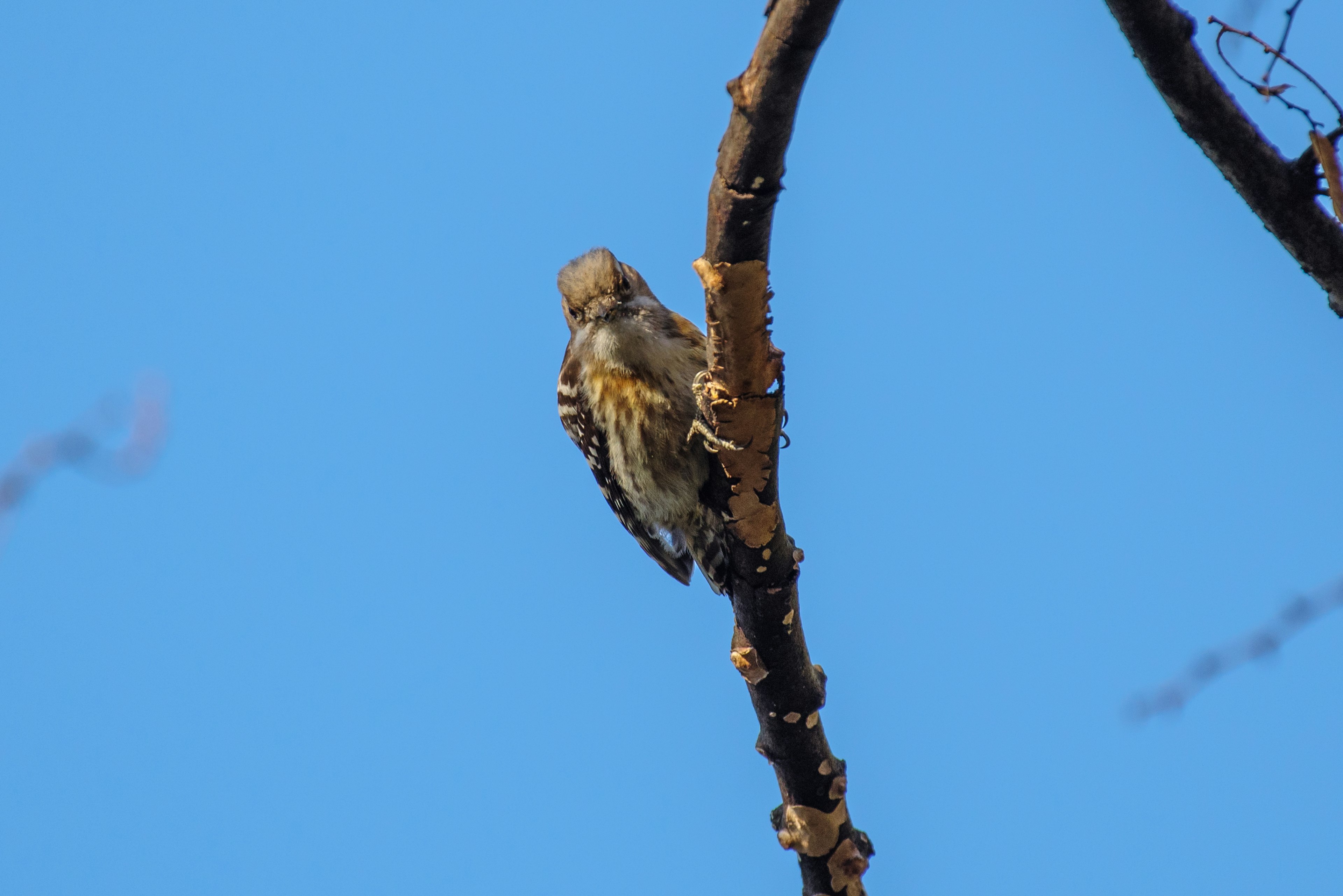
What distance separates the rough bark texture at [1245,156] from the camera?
2936 millimetres

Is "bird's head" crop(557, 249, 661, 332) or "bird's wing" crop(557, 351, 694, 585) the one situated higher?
"bird's head" crop(557, 249, 661, 332)

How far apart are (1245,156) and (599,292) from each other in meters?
2.56

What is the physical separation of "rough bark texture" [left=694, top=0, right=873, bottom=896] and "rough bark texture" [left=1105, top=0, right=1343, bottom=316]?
0.89 metres

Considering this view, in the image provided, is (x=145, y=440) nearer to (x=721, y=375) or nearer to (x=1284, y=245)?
(x=721, y=375)

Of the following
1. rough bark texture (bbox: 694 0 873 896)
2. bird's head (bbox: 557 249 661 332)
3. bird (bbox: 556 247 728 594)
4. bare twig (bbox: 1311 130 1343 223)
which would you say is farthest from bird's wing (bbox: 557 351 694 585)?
bare twig (bbox: 1311 130 1343 223)

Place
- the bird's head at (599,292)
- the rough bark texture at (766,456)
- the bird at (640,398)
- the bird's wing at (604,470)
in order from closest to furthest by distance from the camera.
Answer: the rough bark texture at (766,456), the bird at (640,398), the bird's head at (599,292), the bird's wing at (604,470)

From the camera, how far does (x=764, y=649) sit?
411 centimetres

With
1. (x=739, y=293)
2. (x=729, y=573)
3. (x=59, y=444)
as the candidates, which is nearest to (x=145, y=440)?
(x=59, y=444)

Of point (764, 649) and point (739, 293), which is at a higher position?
point (739, 293)

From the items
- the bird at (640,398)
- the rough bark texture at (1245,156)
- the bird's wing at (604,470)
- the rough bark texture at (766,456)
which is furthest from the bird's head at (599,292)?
the rough bark texture at (1245,156)

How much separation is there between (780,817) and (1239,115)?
9.54 feet

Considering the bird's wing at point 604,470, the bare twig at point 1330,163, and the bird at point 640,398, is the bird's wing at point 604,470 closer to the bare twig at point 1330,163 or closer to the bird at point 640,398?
the bird at point 640,398

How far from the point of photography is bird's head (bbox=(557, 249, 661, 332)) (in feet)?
15.9

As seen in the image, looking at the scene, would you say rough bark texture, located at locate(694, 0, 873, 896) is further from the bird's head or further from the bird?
the bird's head
